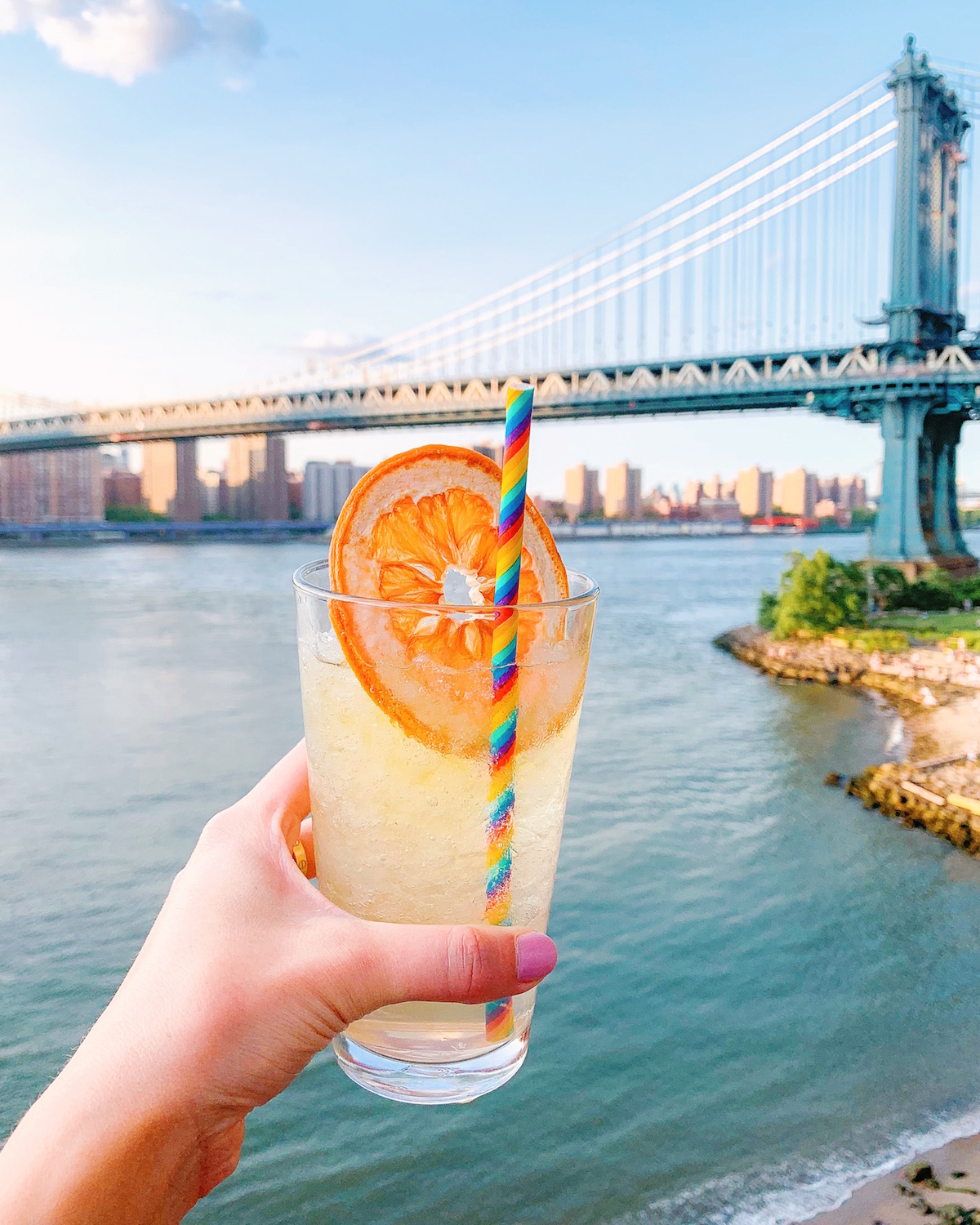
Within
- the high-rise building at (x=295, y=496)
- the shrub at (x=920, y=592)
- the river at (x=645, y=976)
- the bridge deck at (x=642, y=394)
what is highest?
the bridge deck at (x=642, y=394)

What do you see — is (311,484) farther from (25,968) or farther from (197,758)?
(25,968)

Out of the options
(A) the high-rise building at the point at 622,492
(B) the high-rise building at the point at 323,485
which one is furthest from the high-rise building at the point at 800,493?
(B) the high-rise building at the point at 323,485

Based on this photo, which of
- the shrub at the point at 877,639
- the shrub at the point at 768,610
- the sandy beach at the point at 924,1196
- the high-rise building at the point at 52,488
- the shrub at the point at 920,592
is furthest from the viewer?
the high-rise building at the point at 52,488

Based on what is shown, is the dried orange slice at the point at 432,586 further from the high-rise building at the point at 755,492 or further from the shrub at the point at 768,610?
the high-rise building at the point at 755,492

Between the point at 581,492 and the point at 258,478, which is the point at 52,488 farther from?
the point at 581,492

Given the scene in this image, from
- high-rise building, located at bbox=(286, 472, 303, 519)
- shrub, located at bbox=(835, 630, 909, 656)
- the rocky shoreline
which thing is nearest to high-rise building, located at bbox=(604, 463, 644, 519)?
high-rise building, located at bbox=(286, 472, 303, 519)
